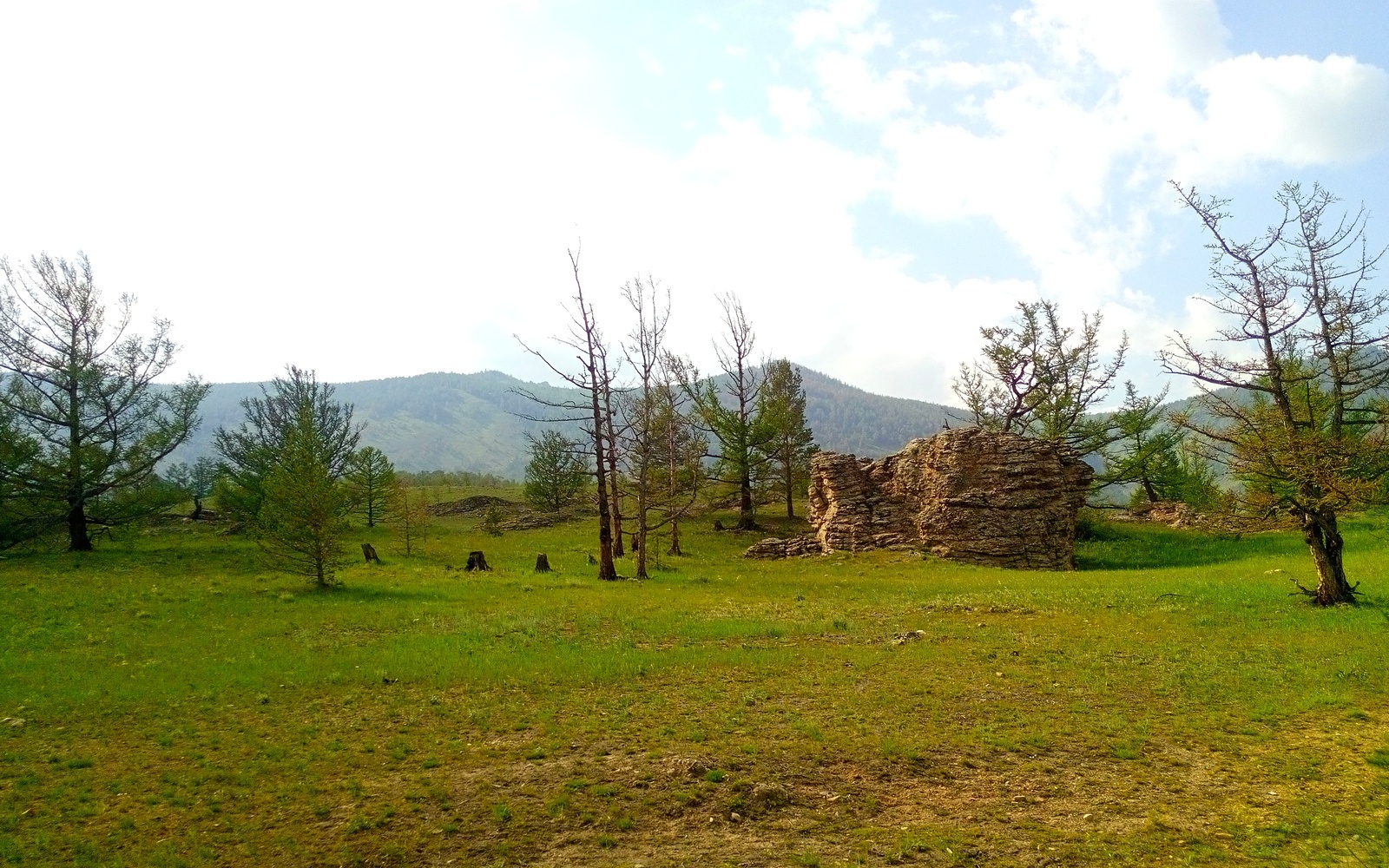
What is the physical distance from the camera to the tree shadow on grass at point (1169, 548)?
31.6m

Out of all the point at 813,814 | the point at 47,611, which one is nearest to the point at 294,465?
the point at 47,611

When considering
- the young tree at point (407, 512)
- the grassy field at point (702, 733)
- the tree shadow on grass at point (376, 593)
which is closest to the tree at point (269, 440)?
the young tree at point (407, 512)

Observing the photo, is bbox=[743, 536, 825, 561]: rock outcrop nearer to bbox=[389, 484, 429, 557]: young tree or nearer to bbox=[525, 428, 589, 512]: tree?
bbox=[389, 484, 429, 557]: young tree

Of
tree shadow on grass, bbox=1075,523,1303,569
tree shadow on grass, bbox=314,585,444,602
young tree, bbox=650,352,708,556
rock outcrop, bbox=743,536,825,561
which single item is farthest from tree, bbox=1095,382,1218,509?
tree shadow on grass, bbox=314,585,444,602

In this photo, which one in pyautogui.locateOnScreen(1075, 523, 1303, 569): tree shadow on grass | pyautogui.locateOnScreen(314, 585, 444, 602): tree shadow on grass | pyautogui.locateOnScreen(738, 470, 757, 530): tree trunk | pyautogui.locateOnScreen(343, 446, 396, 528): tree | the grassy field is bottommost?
pyautogui.locateOnScreen(1075, 523, 1303, 569): tree shadow on grass

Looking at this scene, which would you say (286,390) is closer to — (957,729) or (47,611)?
(47,611)

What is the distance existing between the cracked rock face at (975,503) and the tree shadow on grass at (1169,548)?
7.26 ft

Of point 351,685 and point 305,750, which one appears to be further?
point 351,685

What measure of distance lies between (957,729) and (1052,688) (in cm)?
302

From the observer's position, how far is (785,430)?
162 ft

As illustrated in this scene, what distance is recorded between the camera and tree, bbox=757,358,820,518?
46812mm

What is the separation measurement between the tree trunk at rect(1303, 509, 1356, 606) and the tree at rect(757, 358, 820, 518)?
2962 cm

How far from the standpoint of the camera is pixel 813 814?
300 inches

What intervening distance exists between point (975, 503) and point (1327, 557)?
16.9 meters
